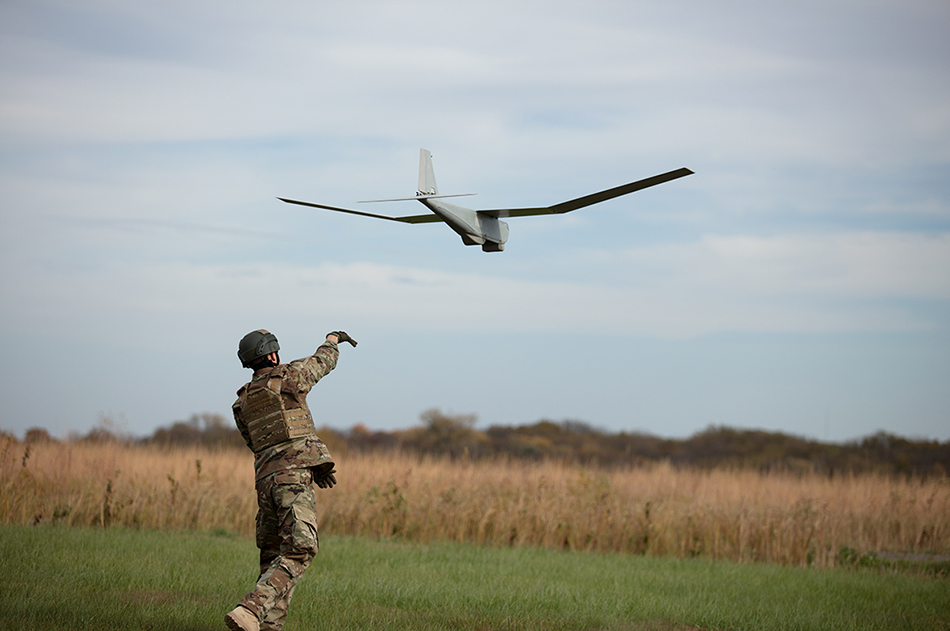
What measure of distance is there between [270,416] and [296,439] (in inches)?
11.6

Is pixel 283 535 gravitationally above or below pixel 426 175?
below

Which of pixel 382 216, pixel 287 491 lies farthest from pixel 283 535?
pixel 382 216

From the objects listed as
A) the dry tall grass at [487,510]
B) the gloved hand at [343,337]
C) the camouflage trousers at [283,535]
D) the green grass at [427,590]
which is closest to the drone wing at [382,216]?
the gloved hand at [343,337]

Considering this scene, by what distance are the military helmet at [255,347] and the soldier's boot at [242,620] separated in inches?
81.4

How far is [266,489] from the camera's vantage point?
6.77 m

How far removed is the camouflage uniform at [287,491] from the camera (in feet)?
21.2

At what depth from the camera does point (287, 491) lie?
671 centimetres

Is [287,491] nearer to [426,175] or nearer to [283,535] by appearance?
[283,535]

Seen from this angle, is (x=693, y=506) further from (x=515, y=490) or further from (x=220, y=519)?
(x=220, y=519)

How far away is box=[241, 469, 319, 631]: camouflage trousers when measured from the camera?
6.38 m

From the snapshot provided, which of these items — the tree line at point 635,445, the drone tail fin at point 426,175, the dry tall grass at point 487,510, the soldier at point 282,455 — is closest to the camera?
the soldier at point 282,455

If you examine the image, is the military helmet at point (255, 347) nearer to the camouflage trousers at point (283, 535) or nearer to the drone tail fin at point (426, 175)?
the camouflage trousers at point (283, 535)

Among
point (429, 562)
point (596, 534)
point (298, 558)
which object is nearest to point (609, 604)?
point (429, 562)

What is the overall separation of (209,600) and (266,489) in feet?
9.01
